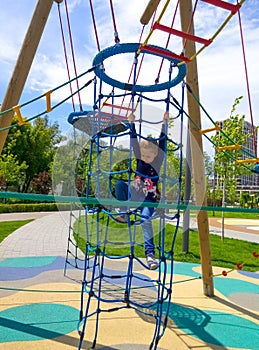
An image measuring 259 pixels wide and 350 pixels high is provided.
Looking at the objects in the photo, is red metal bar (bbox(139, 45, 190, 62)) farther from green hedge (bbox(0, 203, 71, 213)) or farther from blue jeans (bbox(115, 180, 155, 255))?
green hedge (bbox(0, 203, 71, 213))

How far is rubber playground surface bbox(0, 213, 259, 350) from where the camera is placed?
3184 millimetres

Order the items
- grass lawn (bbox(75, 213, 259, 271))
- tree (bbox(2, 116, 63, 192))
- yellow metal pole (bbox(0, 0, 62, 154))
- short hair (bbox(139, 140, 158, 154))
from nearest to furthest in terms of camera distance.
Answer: yellow metal pole (bbox(0, 0, 62, 154)) < short hair (bbox(139, 140, 158, 154)) < grass lawn (bbox(75, 213, 259, 271)) < tree (bbox(2, 116, 63, 192))

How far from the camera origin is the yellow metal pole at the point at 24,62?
3652 mm

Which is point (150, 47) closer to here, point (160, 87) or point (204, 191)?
point (160, 87)

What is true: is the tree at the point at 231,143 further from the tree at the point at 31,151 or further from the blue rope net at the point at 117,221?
the tree at the point at 31,151

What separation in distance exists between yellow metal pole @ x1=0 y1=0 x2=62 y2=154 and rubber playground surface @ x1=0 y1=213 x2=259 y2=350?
6.01 ft

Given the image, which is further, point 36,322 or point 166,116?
point 36,322

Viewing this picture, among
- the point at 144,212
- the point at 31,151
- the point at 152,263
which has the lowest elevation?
the point at 152,263

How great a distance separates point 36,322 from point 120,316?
2.91ft

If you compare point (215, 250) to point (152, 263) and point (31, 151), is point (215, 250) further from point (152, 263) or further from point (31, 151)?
point (31, 151)

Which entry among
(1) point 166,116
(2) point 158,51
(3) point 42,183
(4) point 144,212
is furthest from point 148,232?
(3) point 42,183

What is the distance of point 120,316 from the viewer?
3.82 meters

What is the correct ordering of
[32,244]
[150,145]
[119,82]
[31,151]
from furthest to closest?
[31,151] < [32,244] < [150,145] < [119,82]

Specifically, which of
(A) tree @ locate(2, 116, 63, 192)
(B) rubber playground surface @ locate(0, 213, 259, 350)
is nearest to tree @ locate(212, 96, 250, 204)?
(B) rubber playground surface @ locate(0, 213, 259, 350)
